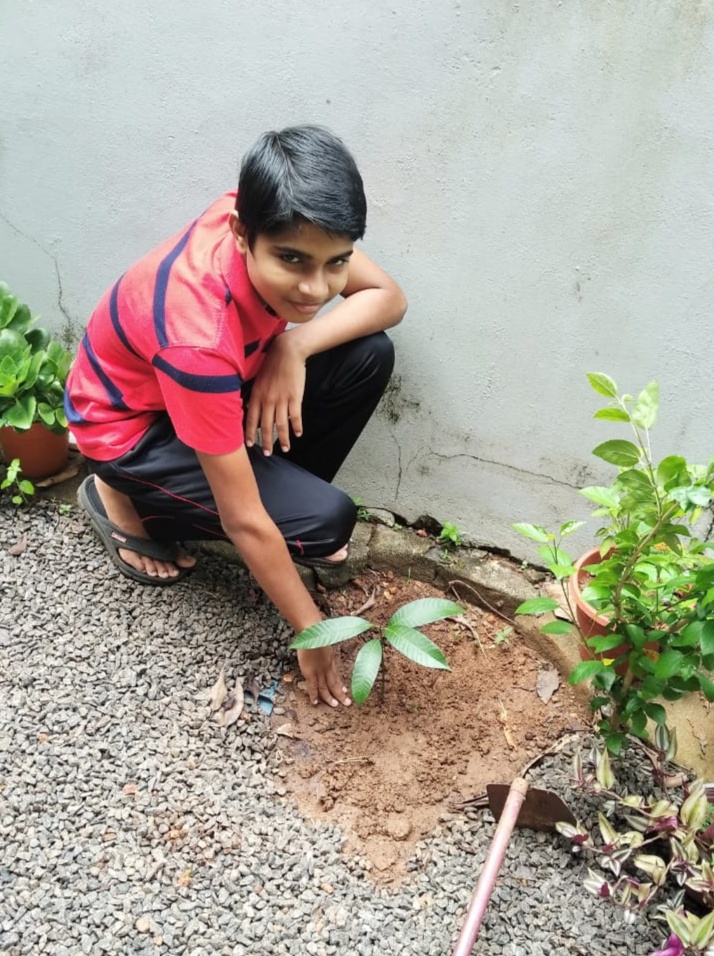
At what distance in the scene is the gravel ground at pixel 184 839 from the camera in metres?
1.42

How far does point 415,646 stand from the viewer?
5.19ft

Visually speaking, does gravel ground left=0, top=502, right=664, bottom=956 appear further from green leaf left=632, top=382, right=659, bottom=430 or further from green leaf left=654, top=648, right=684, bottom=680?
green leaf left=632, top=382, right=659, bottom=430

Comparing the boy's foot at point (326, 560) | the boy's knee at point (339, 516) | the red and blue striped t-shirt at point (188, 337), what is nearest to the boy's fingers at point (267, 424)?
the red and blue striped t-shirt at point (188, 337)

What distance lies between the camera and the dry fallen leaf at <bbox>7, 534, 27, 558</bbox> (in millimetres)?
2092

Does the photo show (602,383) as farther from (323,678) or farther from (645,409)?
(323,678)

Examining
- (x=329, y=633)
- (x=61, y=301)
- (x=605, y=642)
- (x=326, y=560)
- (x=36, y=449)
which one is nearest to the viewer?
(x=605, y=642)

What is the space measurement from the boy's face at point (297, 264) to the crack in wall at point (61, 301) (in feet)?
3.21

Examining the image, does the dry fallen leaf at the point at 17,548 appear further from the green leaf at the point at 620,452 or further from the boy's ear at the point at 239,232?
the green leaf at the point at 620,452

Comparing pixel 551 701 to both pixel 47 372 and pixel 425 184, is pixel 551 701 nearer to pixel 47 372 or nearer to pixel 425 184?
pixel 425 184

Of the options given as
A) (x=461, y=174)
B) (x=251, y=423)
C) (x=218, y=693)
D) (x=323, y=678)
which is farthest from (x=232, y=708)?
(x=461, y=174)

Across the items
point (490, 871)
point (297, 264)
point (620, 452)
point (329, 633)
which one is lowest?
point (490, 871)

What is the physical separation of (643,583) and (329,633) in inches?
24.2

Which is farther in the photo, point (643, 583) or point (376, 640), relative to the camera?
point (376, 640)

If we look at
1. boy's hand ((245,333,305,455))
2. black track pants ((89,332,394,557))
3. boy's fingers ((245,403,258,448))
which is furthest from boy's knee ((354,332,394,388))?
Answer: boy's fingers ((245,403,258,448))
